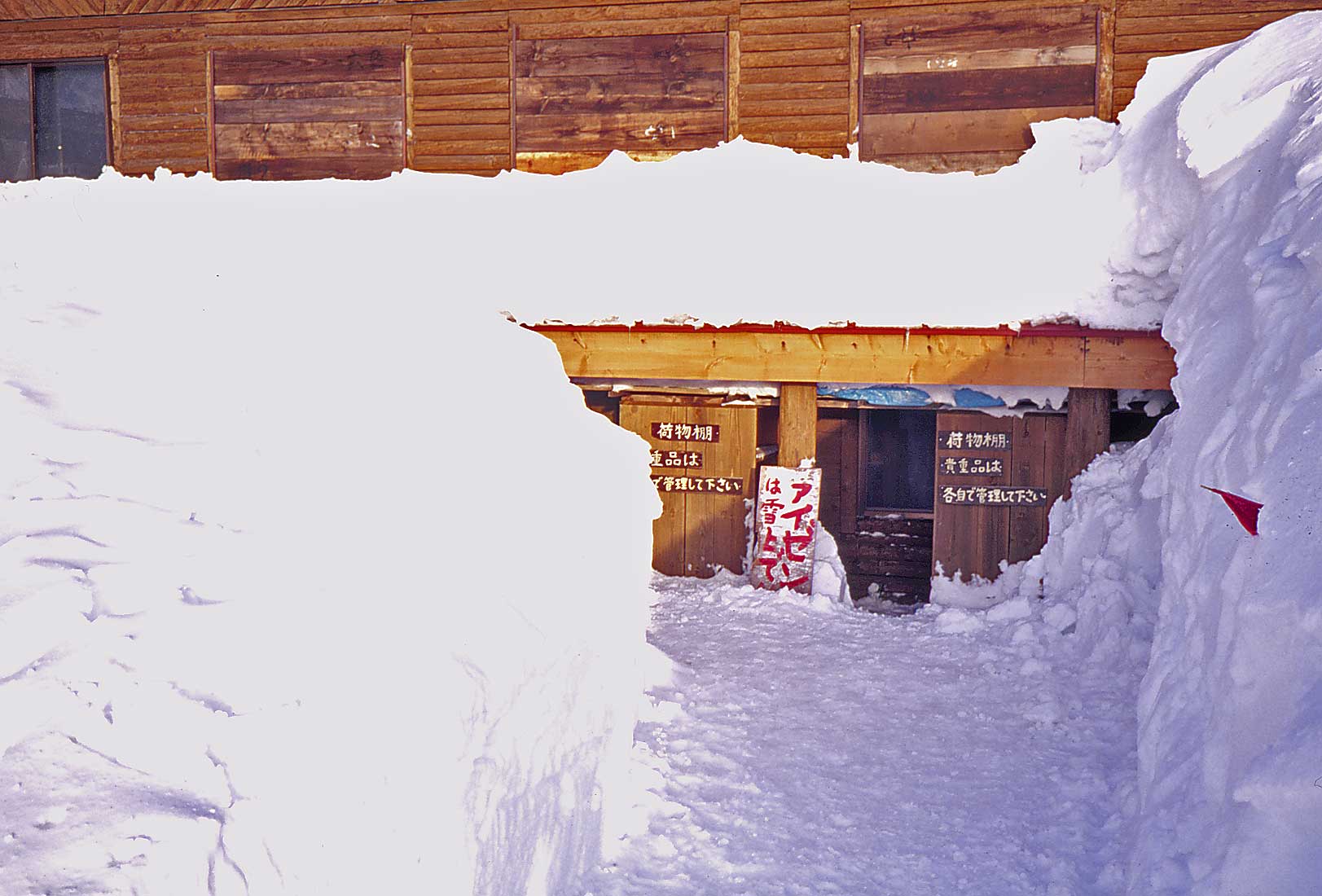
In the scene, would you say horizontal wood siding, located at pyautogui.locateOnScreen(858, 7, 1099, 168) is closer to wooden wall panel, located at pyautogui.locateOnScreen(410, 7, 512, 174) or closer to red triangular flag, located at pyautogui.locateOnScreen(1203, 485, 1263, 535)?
wooden wall panel, located at pyautogui.locateOnScreen(410, 7, 512, 174)

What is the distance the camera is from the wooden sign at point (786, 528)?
8242 mm

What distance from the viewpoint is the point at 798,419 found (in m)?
8.37

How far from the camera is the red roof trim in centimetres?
755

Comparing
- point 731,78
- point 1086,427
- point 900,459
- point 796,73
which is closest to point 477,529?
point 1086,427

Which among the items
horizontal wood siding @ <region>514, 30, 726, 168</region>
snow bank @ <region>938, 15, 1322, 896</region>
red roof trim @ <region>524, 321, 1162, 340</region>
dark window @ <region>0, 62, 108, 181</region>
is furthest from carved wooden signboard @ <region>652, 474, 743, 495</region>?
dark window @ <region>0, 62, 108, 181</region>

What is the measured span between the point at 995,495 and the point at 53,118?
10.4 metres

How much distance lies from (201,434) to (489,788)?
1565 mm

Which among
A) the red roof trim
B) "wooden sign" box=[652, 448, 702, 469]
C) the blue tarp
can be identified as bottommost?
"wooden sign" box=[652, 448, 702, 469]

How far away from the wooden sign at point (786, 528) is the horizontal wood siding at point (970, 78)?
10.9ft

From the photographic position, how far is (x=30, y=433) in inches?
125

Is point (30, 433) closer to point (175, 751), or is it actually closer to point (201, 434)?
point (201, 434)

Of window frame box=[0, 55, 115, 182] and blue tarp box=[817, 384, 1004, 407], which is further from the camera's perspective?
window frame box=[0, 55, 115, 182]

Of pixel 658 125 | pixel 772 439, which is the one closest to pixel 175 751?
pixel 772 439

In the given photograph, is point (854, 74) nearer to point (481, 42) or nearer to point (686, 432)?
point (481, 42)
